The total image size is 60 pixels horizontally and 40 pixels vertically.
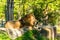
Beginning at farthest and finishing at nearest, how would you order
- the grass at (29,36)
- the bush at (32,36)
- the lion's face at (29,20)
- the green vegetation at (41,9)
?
1. the green vegetation at (41,9)
2. the lion's face at (29,20)
3. the bush at (32,36)
4. the grass at (29,36)

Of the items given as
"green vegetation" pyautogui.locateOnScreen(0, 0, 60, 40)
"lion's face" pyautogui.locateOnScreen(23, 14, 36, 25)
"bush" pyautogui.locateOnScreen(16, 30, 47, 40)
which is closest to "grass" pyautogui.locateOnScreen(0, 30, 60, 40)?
"bush" pyautogui.locateOnScreen(16, 30, 47, 40)

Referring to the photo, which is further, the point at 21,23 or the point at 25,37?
the point at 21,23

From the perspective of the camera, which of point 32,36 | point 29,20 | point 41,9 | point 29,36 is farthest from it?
point 41,9

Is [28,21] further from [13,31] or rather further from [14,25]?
[13,31]

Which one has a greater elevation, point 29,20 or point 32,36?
point 32,36

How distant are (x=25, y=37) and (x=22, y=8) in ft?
54.1

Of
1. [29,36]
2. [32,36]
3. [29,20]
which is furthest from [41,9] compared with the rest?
[29,36]

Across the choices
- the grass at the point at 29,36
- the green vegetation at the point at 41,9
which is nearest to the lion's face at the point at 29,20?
the grass at the point at 29,36

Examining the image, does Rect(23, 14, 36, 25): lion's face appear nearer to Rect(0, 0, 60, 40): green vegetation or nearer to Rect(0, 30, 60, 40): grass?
Rect(0, 30, 60, 40): grass

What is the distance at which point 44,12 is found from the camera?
68.9 feet

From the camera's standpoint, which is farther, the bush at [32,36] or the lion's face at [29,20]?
the lion's face at [29,20]

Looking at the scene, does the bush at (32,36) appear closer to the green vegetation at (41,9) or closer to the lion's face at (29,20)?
the lion's face at (29,20)

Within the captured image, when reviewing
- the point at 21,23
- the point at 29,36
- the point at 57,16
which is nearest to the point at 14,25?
the point at 21,23

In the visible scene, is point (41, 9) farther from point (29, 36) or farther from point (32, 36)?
point (29, 36)
